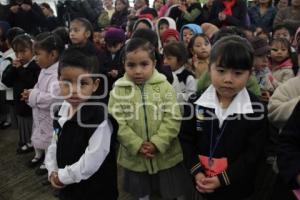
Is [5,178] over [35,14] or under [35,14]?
under

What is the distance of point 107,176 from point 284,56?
1.83m

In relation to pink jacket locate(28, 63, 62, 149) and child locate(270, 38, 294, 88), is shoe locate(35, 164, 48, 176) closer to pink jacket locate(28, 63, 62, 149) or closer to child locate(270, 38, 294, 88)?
pink jacket locate(28, 63, 62, 149)

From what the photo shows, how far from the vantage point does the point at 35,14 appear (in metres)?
5.82

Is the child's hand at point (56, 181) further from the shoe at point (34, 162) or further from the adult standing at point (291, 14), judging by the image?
the adult standing at point (291, 14)

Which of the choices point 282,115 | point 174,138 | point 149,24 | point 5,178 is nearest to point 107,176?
point 174,138

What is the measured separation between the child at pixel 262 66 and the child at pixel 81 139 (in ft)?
4.29

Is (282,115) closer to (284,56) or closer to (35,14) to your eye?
(284,56)

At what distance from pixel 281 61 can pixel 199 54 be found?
27.5 inches

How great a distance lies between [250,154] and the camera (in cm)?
173

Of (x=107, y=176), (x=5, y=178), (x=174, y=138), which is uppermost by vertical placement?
(x=174, y=138)

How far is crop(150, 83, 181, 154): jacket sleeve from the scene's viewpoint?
2.09m

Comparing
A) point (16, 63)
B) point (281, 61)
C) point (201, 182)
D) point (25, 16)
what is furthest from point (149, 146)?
point (25, 16)

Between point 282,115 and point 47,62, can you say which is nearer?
point 282,115

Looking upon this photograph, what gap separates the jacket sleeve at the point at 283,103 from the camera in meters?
1.80
